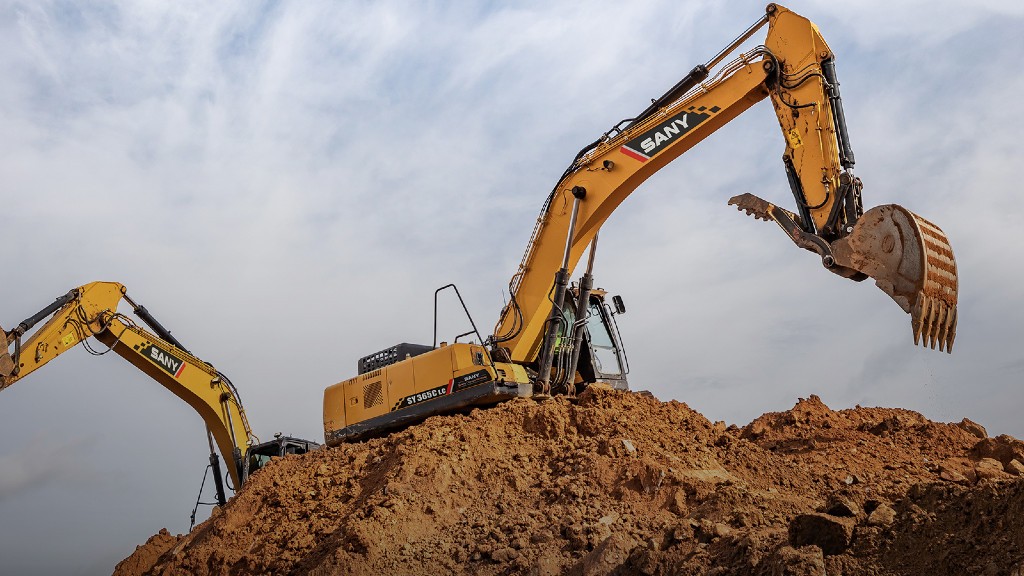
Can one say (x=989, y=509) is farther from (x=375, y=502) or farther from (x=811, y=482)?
(x=375, y=502)

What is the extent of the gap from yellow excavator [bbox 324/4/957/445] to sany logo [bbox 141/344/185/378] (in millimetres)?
3832

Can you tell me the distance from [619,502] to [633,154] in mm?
4212

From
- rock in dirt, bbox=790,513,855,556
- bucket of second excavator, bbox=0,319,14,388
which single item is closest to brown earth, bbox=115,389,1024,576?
rock in dirt, bbox=790,513,855,556

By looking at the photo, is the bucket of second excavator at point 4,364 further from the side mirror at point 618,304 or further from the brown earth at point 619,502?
the side mirror at point 618,304

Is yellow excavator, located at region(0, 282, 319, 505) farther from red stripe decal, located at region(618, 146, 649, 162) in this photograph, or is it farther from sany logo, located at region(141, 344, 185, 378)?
red stripe decal, located at region(618, 146, 649, 162)

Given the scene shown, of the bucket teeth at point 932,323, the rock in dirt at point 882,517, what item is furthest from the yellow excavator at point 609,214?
the rock in dirt at point 882,517

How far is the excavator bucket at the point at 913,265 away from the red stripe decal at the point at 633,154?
278cm

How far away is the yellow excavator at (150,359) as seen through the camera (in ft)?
40.8

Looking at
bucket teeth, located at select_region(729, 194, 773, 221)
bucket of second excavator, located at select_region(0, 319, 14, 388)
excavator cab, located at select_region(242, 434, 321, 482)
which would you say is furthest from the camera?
excavator cab, located at select_region(242, 434, 321, 482)

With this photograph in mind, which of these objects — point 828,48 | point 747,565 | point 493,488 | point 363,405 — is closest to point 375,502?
point 493,488

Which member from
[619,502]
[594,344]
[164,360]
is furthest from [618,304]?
[164,360]

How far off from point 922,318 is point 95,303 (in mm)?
11066

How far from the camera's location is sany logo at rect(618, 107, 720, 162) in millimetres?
9930

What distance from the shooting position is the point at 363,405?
10.8 m
